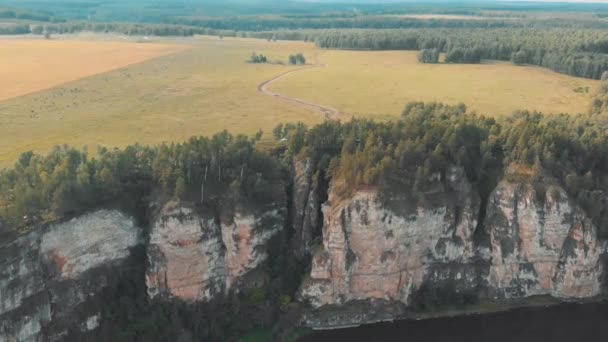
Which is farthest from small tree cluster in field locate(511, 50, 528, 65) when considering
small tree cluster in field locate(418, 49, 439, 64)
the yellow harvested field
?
the yellow harvested field

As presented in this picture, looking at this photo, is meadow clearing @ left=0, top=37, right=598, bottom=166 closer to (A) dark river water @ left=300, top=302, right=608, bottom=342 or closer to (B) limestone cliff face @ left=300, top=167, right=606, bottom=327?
(B) limestone cliff face @ left=300, top=167, right=606, bottom=327

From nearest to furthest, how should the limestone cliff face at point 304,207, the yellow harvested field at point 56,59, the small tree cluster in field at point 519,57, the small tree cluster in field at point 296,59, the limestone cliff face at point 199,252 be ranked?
the limestone cliff face at point 199,252
the limestone cliff face at point 304,207
the yellow harvested field at point 56,59
the small tree cluster in field at point 519,57
the small tree cluster in field at point 296,59

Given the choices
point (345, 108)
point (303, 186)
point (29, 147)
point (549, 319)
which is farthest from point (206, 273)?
point (345, 108)

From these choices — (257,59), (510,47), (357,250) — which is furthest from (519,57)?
(357,250)

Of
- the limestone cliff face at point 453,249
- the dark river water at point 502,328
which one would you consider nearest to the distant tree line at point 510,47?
the limestone cliff face at point 453,249

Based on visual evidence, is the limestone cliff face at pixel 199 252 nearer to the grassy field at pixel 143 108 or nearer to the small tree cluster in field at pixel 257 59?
the grassy field at pixel 143 108

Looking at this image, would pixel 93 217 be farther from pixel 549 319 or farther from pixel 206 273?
pixel 549 319

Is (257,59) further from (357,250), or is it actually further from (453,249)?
(453,249)
